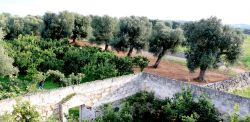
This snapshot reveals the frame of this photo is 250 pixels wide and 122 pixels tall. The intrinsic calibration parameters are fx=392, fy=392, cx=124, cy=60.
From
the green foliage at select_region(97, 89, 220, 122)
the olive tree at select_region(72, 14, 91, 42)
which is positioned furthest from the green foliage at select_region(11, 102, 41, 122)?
the olive tree at select_region(72, 14, 91, 42)

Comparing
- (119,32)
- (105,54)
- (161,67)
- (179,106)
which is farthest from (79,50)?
(179,106)

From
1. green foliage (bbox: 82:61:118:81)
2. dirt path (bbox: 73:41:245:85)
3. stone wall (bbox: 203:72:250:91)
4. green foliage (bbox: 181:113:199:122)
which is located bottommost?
dirt path (bbox: 73:41:245:85)

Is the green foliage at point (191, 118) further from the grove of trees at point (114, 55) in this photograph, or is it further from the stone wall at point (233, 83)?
the grove of trees at point (114, 55)

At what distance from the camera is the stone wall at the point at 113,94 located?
2480cm

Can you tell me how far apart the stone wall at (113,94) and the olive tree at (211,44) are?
36.3 feet

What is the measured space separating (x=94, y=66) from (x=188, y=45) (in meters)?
11.0

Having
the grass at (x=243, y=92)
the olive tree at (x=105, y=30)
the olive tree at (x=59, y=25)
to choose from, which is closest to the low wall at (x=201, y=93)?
the grass at (x=243, y=92)

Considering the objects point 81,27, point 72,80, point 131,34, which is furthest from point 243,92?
point 81,27

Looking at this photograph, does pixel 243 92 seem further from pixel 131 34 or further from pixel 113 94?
pixel 131 34

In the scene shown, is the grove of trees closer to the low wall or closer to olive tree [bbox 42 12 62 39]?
olive tree [bbox 42 12 62 39]

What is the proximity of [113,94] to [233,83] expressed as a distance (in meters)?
14.1

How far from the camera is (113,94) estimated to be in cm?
2992

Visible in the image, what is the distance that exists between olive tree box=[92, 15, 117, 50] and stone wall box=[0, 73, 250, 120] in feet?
86.0

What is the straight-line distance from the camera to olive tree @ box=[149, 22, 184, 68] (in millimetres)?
47219
